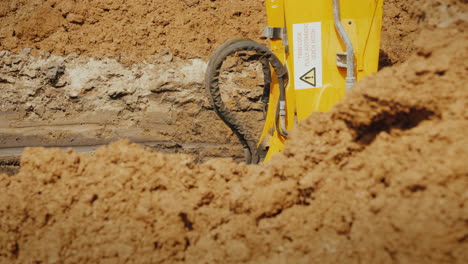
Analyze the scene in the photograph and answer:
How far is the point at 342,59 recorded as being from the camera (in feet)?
9.13

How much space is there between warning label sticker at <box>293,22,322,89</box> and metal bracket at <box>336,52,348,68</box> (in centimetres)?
14

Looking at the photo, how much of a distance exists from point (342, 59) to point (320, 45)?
197mm

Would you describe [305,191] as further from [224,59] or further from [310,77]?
[224,59]

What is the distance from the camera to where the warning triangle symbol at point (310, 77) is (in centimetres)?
290

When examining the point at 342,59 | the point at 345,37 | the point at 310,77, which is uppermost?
the point at 345,37

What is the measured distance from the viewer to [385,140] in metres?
1.79

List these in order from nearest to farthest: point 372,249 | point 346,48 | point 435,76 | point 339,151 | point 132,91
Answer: point 372,249
point 435,76
point 339,151
point 346,48
point 132,91

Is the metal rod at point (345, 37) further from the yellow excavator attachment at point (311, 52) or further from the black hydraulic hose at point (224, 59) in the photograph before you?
the black hydraulic hose at point (224, 59)

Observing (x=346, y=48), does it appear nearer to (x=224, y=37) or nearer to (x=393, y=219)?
(x=393, y=219)

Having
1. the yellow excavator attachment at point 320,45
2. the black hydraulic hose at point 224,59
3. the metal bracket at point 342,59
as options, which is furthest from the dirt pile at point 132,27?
the metal bracket at point 342,59

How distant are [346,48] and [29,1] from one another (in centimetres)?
497

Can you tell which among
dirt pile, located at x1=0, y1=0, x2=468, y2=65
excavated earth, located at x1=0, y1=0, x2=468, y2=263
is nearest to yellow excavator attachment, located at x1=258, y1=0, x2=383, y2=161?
excavated earth, located at x1=0, y1=0, x2=468, y2=263

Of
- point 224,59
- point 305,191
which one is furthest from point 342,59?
point 305,191

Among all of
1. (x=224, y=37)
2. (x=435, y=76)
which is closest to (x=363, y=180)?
(x=435, y=76)
